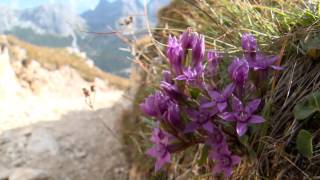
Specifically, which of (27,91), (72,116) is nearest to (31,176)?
(72,116)

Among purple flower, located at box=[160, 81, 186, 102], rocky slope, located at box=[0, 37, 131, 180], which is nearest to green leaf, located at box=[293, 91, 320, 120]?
purple flower, located at box=[160, 81, 186, 102]

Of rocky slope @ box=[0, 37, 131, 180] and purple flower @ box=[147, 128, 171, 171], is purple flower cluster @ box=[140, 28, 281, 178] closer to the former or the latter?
purple flower @ box=[147, 128, 171, 171]

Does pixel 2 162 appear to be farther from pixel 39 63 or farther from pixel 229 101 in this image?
pixel 39 63

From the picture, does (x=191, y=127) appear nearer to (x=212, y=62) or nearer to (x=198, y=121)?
(x=198, y=121)

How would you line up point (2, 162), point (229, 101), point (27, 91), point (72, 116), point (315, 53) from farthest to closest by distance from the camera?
point (27, 91), point (72, 116), point (2, 162), point (315, 53), point (229, 101)

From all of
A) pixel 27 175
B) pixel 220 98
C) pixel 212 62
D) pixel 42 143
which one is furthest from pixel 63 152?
pixel 220 98

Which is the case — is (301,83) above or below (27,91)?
above
